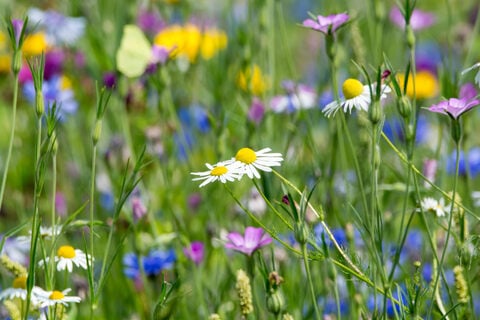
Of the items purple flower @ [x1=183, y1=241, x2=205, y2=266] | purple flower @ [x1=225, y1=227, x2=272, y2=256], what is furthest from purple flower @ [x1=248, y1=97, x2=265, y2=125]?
purple flower @ [x1=225, y1=227, x2=272, y2=256]

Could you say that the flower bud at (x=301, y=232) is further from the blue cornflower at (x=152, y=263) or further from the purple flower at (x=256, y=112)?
the purple flower at (x=256, y=112)

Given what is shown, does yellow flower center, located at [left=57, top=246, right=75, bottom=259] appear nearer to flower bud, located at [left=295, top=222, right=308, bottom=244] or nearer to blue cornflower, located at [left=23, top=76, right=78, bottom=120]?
flower bud, located at [left=295, top=222, right=308, bottom=244]

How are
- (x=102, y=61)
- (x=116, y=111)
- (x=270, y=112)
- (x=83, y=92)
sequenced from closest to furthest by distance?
1. (x=270, y=112)
2. (x=116, y=111)
3. (x=102, y=61)
4. (x=83, y=92)

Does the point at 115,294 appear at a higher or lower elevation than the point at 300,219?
lower

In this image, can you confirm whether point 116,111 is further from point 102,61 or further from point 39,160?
point 39,160

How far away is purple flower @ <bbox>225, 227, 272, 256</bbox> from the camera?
859mm

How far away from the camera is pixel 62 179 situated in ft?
5.72

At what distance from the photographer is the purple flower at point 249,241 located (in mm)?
859

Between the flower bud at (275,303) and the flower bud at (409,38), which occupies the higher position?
the flower bud at (409,38)

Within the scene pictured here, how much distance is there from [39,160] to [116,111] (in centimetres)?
77

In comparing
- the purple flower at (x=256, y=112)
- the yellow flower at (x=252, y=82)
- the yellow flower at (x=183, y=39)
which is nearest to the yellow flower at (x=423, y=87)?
the yellow flower at (x=252, y=82)

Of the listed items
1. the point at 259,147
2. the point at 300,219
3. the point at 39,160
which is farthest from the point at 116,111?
the point at 300,219

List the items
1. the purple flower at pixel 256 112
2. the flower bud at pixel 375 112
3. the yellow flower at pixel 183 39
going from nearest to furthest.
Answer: the flower bud at pixel 375 112
the purple flower at pixel 256 112
the yellow flower at pixel 183 39

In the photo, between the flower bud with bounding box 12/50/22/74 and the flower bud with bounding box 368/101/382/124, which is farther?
the flower bud with bounding box 12/50/22/74
